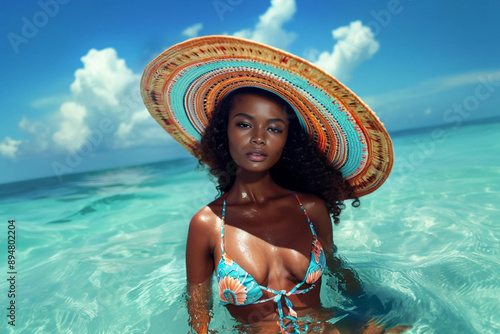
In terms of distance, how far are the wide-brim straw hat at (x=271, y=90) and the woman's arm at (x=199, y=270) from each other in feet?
3.04

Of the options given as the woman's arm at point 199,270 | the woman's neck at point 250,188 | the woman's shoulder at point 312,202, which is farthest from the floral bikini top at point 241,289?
the woman's shoulder at point 312,202

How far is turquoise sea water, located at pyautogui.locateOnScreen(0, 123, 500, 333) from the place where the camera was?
2833 millimetres

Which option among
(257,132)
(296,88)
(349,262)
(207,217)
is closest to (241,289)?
(207,217)

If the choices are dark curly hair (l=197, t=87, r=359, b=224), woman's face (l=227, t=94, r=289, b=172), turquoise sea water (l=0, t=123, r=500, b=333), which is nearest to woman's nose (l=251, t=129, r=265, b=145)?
woman's face (l=227, t=94, r=289, b=172)

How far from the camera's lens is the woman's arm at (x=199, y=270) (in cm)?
224

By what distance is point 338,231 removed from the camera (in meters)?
4.91

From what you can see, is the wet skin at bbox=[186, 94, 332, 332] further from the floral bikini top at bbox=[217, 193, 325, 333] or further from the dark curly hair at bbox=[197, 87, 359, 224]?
the dark curly hair at bbox=[197, 87, 359, 224]

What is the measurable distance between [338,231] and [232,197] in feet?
9.28

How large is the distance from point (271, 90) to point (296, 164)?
680 millimetres

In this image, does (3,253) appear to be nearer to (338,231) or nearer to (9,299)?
(9,299)

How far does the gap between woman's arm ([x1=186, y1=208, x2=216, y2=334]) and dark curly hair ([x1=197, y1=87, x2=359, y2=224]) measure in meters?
0.53

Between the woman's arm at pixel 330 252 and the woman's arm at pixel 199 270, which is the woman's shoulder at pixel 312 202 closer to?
the woman's arm at pixel 330 252

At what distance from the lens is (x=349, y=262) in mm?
3732

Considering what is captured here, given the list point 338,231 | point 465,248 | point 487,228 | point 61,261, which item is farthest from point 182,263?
point 487,228
